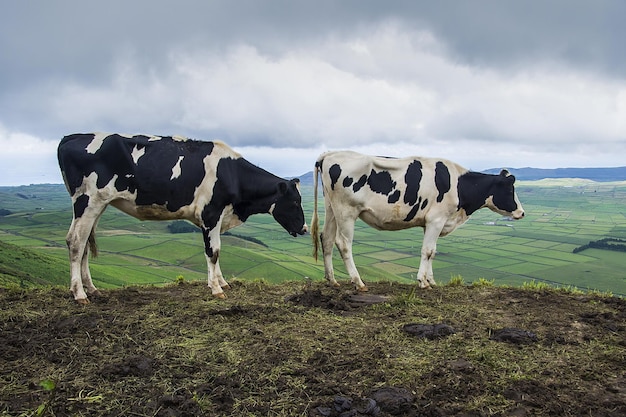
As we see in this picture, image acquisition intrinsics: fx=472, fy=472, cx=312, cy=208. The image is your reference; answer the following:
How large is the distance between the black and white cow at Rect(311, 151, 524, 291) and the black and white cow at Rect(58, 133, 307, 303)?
2.79ft

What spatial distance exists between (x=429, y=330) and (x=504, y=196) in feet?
21.5

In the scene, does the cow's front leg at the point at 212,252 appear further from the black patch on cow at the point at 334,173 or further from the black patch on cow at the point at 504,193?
the black patch on cow at the point at 504,193

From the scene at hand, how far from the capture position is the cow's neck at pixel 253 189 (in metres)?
10.4

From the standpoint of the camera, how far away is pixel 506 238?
291 ft

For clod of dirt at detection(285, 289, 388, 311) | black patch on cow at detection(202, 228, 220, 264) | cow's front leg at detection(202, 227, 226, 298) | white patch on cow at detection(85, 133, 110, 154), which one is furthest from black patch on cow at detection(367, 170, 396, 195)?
white patch on cow at detection(85, 133, 110, 154)

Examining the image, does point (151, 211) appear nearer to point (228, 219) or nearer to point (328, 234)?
point (228, 219)

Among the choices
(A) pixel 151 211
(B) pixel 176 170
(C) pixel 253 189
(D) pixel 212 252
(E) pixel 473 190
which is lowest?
(D) pixel 212 252

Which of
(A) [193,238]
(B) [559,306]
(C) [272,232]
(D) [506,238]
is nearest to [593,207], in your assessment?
(D) [506,238]

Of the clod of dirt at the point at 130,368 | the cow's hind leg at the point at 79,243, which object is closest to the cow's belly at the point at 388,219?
the cow's hind leg at the point at 79,243

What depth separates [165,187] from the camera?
9.34 m

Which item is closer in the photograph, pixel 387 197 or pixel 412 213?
pixel 387 197

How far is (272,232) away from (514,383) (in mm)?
88927

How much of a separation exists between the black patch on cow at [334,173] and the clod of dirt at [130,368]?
609cm

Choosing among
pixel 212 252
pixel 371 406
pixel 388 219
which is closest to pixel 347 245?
pixel 388 219
